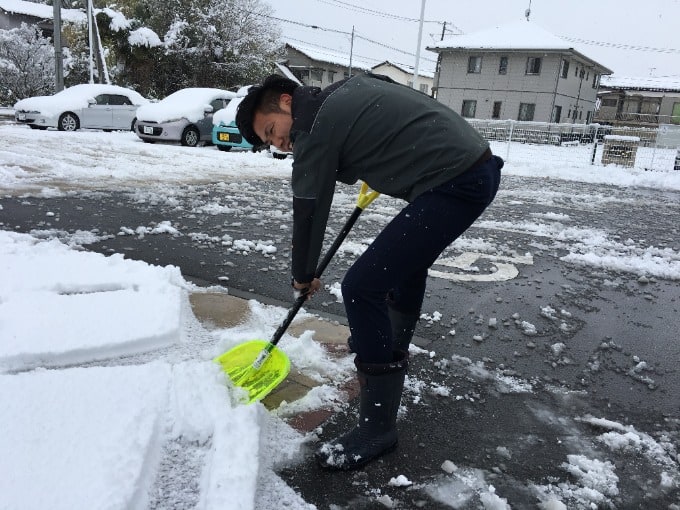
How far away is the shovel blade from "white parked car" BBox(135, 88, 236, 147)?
11.8 meters

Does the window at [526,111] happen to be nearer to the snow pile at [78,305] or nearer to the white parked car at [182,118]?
the white parked car at [182,118]

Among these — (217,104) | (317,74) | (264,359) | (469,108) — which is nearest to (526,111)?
(469,108)

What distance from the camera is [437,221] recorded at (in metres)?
1.82

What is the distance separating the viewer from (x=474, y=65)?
33094 millimetres

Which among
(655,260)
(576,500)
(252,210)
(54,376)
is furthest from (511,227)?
(54,376)

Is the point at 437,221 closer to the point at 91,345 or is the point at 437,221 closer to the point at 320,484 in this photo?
the point at 320,484

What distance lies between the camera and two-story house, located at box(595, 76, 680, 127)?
1647 inches

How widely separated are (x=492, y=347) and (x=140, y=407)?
1.99 m

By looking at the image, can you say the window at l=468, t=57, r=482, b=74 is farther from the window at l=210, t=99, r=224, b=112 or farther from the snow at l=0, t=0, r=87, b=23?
the snow at l=0, t=0, r=87, b=23

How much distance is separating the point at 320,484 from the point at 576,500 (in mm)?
915

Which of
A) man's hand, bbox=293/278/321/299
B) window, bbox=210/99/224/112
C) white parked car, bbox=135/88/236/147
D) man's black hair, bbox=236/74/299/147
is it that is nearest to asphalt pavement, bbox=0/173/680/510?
man's hand, bbox=293/278/321/299

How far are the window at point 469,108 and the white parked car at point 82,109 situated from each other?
23.3 m

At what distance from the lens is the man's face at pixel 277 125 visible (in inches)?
73.8

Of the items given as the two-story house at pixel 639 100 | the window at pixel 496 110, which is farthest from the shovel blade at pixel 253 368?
the two-story house at pixel 639 100
